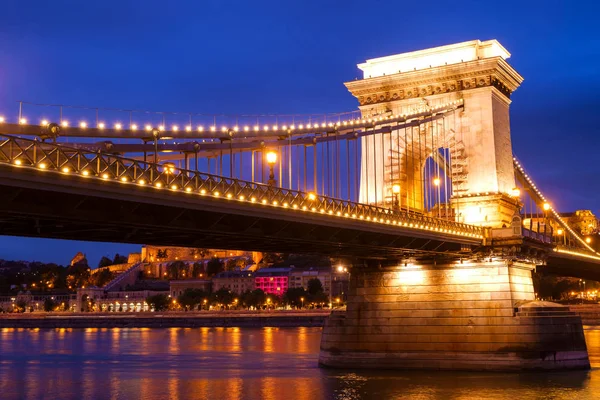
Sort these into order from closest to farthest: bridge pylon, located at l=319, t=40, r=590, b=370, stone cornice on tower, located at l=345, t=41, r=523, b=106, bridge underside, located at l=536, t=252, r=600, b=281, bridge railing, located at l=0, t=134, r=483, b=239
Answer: bridge railing, located at l=0, t=134, r=483, b=239 < bridge pylon, located at l=319, t=40, r=590, b=370 < stone cornice on tower, located at l=345, t=41, r=523, b=106 < bridge underside, located at l=536, t=252, r=600, b=281

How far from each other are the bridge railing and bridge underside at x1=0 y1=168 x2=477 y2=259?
0.98 ft

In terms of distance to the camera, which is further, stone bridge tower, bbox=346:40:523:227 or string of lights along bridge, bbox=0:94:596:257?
stone bridge tower, bbox=346:40:523:227

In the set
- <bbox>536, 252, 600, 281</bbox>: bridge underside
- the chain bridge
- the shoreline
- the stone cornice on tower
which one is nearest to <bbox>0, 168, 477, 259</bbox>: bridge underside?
the chain bridge

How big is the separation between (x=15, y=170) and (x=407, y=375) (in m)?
29.0

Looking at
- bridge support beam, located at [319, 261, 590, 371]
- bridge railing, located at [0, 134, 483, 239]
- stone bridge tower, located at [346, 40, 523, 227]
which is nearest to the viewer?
bridge railing, located at [0, 134, 483, 239]

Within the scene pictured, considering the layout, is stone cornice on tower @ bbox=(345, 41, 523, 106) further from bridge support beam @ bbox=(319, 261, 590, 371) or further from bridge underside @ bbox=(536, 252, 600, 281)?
bridge underside @ bbox=(536, 252, 600, 281)

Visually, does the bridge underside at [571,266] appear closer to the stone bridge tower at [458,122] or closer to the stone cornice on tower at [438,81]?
the stone bridge tower at [458,122]

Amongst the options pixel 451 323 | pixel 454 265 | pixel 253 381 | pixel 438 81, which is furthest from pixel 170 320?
pixel 451 323

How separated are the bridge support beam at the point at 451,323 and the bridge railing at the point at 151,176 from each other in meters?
8.45

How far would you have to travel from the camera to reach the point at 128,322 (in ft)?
590

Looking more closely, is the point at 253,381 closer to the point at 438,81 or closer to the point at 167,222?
the point at 167,222

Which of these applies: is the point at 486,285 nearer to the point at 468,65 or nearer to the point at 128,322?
the point at 468,65

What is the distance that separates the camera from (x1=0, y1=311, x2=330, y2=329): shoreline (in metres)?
161

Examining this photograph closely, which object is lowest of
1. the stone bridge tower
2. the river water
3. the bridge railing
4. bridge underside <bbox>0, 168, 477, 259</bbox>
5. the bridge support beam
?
the river water
